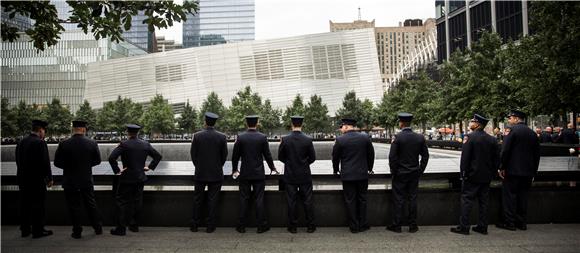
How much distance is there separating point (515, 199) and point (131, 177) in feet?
20.5

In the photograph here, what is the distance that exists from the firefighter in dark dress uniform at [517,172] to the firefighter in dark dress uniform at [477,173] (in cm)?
26

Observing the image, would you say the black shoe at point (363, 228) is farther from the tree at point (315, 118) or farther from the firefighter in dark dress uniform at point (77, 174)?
the tree at point (315, 118)

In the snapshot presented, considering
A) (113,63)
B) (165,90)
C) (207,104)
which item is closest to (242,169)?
(207,104)

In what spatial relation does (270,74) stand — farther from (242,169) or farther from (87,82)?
(242,169)

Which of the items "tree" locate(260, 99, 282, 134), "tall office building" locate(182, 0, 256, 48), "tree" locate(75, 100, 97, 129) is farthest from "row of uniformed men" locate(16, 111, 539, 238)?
"tall office building" locate(182, 0, 256, 48)

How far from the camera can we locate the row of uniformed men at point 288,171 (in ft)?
22.9

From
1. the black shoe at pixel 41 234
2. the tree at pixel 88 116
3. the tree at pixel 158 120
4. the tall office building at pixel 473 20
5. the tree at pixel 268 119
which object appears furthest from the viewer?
the tree at pixel 88 116

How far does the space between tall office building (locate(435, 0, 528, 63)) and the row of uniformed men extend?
40.0 m

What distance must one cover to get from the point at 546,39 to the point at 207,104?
217 feet

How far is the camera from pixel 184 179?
7.52 metres

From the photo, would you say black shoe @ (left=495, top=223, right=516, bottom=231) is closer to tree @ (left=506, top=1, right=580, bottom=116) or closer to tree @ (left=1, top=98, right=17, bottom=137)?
tree @ (left=506, top=1, right=580, bottom=116)

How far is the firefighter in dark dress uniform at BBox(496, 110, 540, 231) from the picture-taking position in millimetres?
7094

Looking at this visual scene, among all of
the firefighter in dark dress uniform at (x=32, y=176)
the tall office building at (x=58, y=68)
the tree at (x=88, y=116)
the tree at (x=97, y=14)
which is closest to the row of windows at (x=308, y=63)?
the tree at (x=88, y=116)

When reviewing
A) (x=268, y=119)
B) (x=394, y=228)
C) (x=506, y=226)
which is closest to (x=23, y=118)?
(x=268, y=119)
